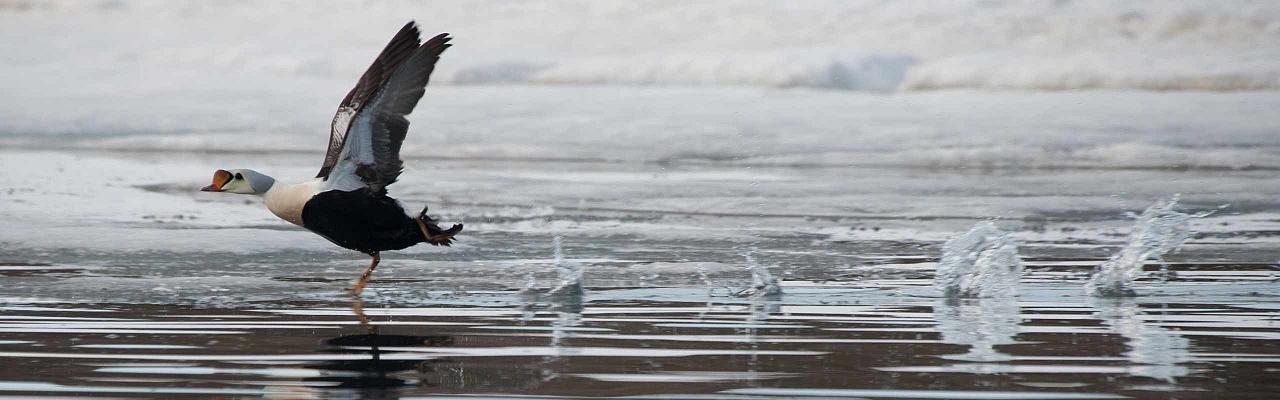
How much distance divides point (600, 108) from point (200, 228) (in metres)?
9.29

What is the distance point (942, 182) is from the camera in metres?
14.3

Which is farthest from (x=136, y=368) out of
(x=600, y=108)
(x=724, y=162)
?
(x=600, y=108)

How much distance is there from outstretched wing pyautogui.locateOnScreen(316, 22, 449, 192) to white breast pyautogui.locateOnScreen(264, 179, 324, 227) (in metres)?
0.09

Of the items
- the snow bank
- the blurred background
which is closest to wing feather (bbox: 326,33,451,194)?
the blurred background

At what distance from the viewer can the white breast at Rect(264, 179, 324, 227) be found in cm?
813

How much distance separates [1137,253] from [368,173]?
3.40m

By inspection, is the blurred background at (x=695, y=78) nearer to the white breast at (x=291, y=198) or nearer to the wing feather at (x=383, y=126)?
the wing feather at (x=383, y=126)

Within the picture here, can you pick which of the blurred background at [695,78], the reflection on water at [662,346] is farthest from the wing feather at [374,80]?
the blurred background at [695,78]

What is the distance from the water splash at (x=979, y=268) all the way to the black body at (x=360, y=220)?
2393mm

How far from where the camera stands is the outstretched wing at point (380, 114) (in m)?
7.99

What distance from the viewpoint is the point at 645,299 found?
24.6 feet

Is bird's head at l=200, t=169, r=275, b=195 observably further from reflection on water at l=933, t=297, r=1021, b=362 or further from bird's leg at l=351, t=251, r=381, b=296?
reflection on water at l=933, t=297, r=1021, b=362

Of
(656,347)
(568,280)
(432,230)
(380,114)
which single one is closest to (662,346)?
(656,347)

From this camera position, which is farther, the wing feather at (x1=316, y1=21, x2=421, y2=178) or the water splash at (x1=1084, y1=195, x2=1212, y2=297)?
the wing feather at (x1=316, y1=21, x2=421, y2=178)
